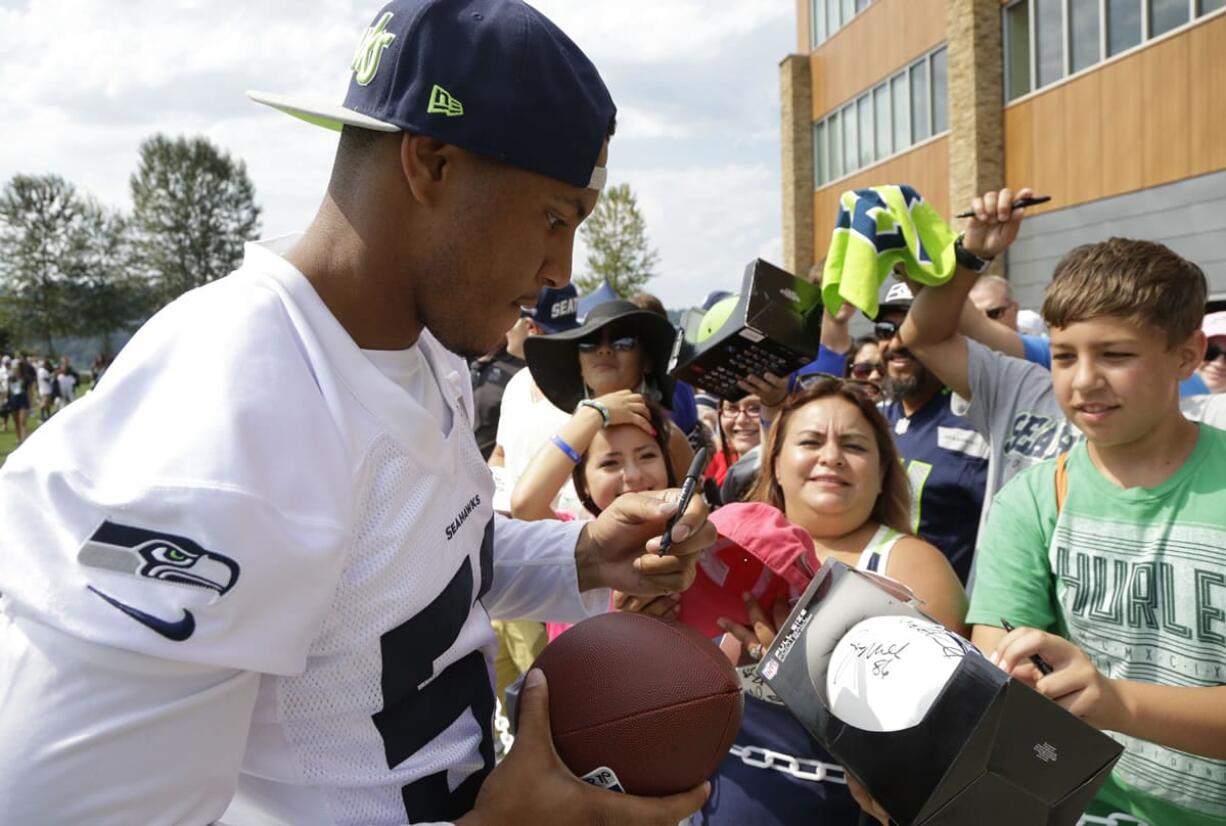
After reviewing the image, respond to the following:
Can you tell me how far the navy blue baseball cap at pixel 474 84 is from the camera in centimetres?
136

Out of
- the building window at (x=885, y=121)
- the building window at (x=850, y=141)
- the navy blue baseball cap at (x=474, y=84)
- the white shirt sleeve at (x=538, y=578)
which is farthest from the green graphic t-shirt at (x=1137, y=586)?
the building window at (x=850, y=141)

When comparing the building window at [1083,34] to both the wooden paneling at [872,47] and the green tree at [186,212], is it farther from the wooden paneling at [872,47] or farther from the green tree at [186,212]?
the green tree at [186,212]

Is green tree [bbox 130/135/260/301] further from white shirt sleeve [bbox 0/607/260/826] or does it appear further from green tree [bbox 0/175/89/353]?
white shirt sleeve [bbox 0/607/260/826]

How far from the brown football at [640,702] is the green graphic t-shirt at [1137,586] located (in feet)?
3.15

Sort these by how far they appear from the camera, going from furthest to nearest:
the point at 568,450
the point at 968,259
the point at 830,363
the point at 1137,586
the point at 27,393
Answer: the point at 27,393 < the point at 830,363 < the point at 568,450 < the point at 968,259 < the point at 1137,586

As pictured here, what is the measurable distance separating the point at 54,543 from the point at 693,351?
277cm

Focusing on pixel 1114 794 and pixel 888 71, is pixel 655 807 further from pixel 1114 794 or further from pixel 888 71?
pixel 888 71

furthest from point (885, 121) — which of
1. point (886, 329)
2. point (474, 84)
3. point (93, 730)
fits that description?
point (93, 730)

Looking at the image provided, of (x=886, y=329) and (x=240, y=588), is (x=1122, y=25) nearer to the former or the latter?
(x=886, y=329)

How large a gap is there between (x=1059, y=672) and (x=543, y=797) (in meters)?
1.12

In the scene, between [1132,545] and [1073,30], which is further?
[1073,30]

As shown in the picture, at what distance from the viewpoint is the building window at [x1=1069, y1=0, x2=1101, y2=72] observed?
13.7 meters

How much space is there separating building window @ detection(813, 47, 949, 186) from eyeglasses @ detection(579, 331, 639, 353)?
1573 cm

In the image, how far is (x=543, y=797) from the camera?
1452 mm
